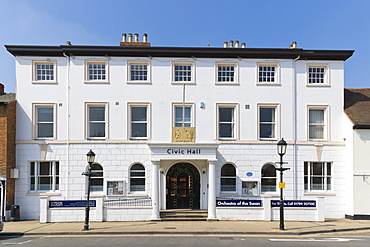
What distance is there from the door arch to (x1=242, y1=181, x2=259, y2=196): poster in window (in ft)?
8.25

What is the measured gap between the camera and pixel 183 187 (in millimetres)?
18250

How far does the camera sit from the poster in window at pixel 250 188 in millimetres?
17812

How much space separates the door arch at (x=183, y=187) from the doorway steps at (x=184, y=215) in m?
1.01

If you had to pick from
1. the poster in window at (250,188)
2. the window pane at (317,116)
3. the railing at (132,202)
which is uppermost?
the window pane at (317,116)

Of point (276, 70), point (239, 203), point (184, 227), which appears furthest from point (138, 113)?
point (276, 70)

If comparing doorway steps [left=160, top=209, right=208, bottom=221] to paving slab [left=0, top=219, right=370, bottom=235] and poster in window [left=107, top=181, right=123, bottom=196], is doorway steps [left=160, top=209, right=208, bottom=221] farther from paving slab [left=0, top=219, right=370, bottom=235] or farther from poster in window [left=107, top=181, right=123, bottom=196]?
poster in window [left=107, top=181, right=123, bottom=196]

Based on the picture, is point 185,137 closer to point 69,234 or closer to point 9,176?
point 69,234

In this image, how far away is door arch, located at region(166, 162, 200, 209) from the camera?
59.5ft

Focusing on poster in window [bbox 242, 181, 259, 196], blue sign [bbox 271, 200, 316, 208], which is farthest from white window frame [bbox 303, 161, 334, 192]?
poster in window [bbox 242, 181, 259, 196]

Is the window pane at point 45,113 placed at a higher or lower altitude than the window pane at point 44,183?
higher

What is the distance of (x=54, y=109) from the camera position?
58.9 feet

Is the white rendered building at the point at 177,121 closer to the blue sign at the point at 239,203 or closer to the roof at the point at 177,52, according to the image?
the roof at the point at 177,52

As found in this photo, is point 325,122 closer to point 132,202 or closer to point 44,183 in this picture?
point 132,202

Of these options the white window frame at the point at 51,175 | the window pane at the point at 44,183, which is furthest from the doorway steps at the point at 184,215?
the window pane at the point at 44,183
